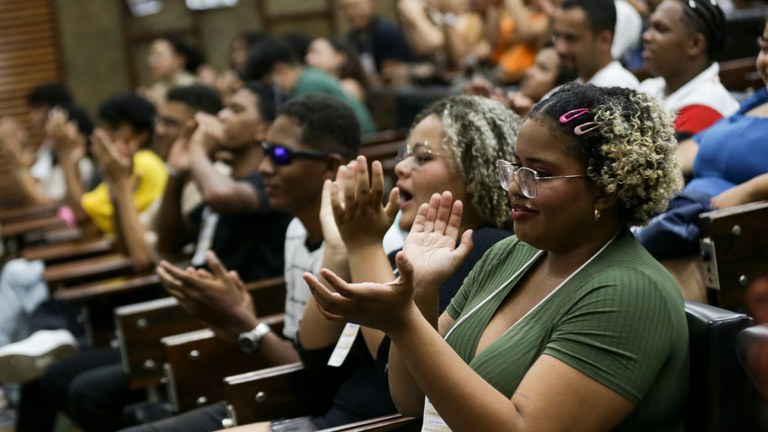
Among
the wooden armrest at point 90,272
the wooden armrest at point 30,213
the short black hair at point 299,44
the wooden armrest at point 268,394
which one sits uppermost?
the wooden armrest at point 268,394

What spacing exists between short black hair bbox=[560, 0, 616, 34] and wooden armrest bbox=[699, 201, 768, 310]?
5.36 feet

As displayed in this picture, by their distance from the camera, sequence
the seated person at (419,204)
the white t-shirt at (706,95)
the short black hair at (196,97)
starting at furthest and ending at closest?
the short black hair at (196,97) → the white t-shirt at (706,95) → the seated person at (419,204)

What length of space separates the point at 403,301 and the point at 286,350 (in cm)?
122

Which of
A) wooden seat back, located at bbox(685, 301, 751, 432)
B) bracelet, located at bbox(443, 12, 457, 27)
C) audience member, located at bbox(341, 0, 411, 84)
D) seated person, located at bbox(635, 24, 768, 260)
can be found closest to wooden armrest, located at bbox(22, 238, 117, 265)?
seated person, located at bbox(635, 24, 768, 260)

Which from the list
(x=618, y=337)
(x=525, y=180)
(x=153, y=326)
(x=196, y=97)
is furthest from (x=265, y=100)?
(x=618, y=337)

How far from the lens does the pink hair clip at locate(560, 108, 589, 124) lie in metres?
1.64

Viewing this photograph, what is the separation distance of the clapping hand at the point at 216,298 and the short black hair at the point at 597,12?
65.6 inches

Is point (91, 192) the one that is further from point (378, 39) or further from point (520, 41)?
point (378, 39)

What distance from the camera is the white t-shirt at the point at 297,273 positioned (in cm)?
→ 259

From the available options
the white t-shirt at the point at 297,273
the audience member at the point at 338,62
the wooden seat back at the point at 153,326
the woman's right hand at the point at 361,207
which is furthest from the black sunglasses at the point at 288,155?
the audience member at the point at 338,62

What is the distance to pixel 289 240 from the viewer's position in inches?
111

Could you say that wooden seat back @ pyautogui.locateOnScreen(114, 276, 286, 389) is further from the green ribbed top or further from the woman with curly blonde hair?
the green ribbed top

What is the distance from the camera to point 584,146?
1638mm

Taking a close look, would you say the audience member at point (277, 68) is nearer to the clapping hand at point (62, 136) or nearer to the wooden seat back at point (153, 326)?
the clapping hand at point (62, 136)
